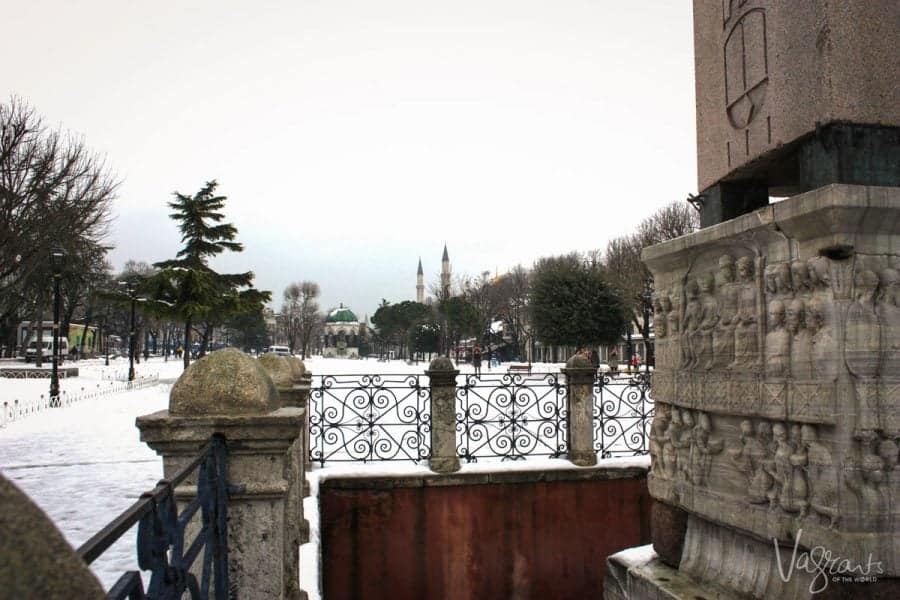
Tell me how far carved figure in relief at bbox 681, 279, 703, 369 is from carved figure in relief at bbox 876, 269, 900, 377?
1116 mm

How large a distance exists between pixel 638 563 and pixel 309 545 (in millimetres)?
2783

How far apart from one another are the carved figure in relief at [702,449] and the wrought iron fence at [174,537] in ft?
9.77

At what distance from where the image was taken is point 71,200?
19234 mm

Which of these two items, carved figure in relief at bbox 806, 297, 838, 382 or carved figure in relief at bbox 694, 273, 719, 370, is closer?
carved figure in relief at bbox 806, 297, 838, 382

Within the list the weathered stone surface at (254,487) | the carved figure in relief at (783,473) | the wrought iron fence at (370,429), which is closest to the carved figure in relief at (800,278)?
the carved figure in relief at (783,473)

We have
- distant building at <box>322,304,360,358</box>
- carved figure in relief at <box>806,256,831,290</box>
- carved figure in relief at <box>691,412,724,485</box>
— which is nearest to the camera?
carved figure in relief at <box>806,256,831,290</box>

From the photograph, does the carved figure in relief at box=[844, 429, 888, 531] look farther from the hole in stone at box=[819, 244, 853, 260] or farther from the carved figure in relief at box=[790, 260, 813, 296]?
the hole in stone at box=[819, 244, 853, 260]

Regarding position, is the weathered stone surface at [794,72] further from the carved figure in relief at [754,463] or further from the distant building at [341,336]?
the distant building at [341,336]

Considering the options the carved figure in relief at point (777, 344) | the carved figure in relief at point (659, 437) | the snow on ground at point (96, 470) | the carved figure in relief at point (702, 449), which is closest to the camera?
the carved figure in relief at point (777, 344)

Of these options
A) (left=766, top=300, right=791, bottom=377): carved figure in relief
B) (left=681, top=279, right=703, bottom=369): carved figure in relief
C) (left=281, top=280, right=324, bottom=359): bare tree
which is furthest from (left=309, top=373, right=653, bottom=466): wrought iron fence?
(left=281, top=280, right=324, bottom=359): bare tree

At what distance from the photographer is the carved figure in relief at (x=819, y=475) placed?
10.2 feet

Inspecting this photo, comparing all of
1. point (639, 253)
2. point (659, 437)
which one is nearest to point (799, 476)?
point (659, 437)

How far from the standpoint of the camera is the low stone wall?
6.95 metres
